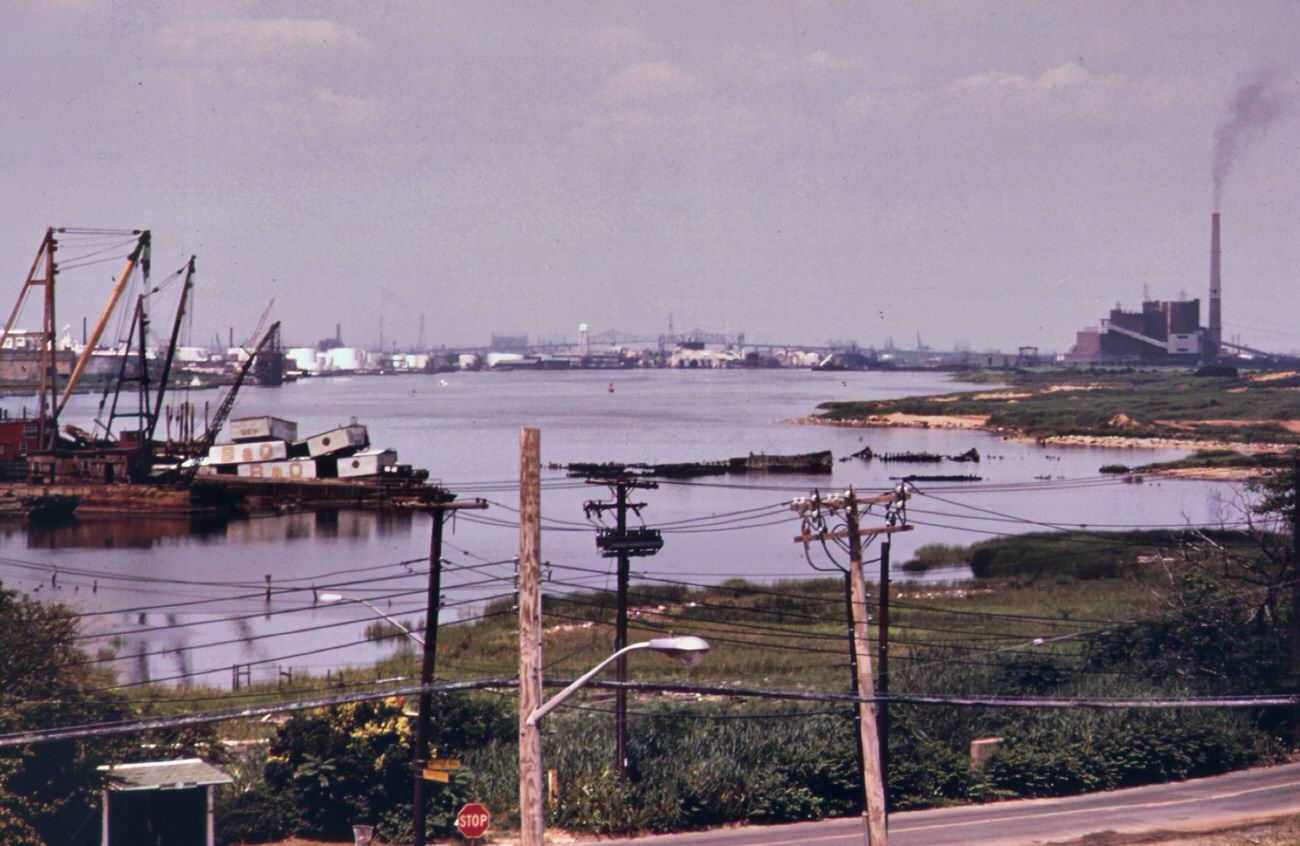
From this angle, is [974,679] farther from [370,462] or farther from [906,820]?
[370,462]

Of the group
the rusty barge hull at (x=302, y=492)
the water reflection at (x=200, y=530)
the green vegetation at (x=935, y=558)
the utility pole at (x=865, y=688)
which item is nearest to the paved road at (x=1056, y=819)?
the utility pole at (x=865, y=688)

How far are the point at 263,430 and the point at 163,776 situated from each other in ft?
252

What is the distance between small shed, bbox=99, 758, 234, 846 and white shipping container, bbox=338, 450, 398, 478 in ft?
222

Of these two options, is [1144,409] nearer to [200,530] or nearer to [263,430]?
[263,430]

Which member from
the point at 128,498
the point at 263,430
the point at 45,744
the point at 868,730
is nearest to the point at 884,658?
the point at 868,730

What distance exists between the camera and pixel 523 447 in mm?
14055

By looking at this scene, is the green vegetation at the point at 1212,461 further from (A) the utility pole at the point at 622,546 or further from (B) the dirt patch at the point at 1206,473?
(A) the utility pole at the point at 622,546

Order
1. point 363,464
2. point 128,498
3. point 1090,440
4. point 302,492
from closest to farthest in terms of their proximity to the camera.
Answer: point 128,498 → point 302,492 → point 363,464 → point 1090,440

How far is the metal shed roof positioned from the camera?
2095cm

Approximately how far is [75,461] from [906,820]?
75403 mm

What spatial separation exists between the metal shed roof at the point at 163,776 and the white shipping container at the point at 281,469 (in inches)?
2768

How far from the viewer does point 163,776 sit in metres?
21.4

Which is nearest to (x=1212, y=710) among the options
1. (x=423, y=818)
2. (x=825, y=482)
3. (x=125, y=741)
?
(x=423, y=818)

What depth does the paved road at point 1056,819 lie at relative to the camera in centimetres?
2386
